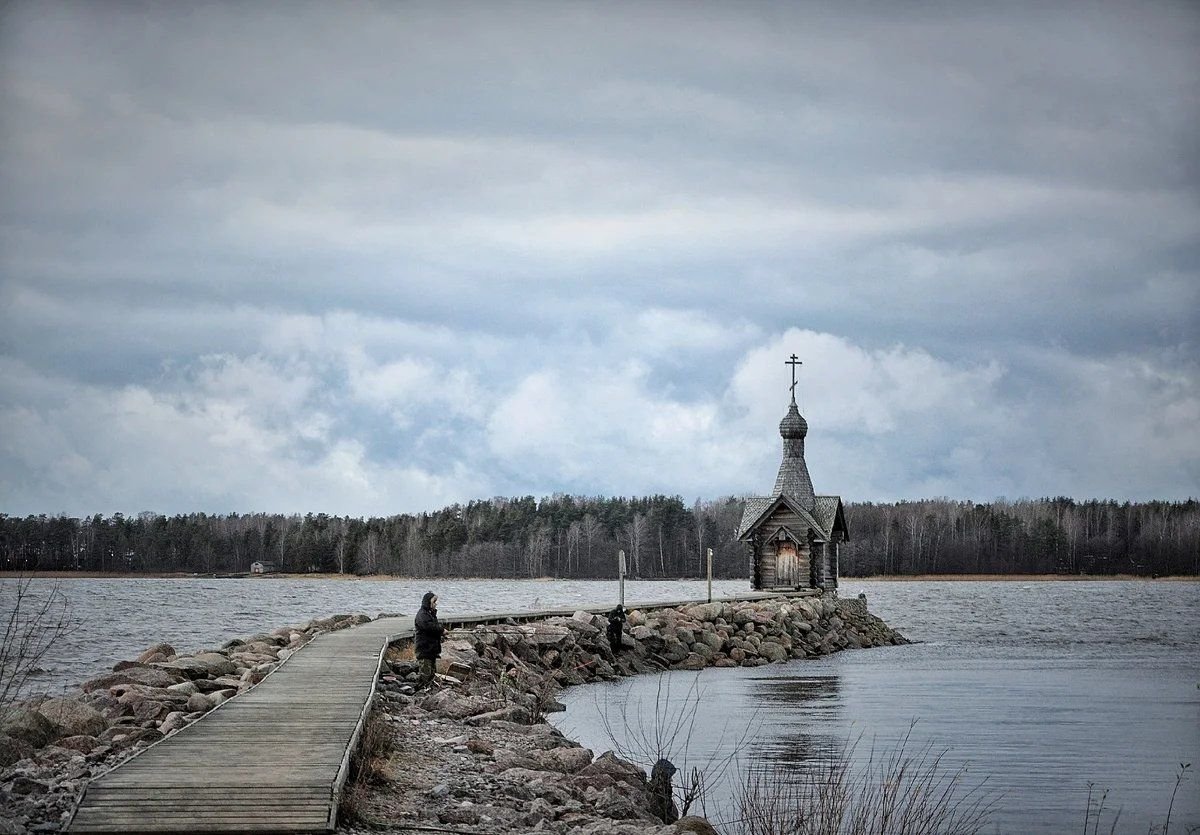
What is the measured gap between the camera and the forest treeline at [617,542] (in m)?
116

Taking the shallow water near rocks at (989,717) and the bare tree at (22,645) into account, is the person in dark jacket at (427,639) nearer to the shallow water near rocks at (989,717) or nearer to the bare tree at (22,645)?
the shallow water near rocks at (989,717)

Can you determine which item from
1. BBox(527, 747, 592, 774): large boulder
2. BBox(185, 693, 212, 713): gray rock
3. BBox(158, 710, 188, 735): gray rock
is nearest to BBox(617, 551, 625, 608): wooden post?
BBox(185, 693, 212, 713): gray rock

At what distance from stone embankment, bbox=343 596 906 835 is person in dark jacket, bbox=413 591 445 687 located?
1.19ft

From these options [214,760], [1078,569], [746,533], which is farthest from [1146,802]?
[1078,569]

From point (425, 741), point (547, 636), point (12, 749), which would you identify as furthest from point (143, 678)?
point (547, 636)

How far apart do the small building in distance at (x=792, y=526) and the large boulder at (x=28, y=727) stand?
99.8 ft

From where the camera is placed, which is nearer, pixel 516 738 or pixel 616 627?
pixel 516 738

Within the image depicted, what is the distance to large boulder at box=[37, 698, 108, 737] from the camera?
47.6ft

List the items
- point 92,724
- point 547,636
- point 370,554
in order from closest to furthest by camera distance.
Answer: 1. point 92,724
2. point 547,636
3. point 370,554

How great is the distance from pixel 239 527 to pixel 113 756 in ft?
434

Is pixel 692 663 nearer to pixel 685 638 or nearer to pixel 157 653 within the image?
pixel 685 638

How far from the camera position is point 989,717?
74.5ft

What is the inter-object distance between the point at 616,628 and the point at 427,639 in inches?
480

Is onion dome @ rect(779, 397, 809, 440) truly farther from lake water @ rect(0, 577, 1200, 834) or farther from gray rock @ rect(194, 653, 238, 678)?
gray rock @ rect(194, 653, 238, 678)
